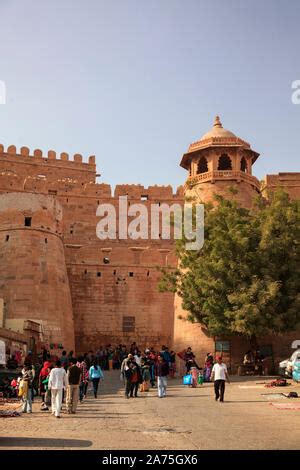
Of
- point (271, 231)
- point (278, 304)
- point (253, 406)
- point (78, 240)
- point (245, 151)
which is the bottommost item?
point (253, 406)

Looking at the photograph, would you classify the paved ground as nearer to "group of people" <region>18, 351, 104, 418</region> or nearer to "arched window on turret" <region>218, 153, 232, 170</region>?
"group of people" <region>18, 351, 104, 418</region>

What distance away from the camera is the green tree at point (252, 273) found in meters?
20.5

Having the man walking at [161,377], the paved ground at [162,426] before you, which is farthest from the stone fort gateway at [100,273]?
the paved ground at [162,426]

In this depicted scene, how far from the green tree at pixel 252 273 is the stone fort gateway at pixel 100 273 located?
2.73 meters

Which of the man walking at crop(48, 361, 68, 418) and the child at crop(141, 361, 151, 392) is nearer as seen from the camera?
the man walking at crop(48, 361, 68, 418)

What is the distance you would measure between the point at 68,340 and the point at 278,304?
10.5 meters

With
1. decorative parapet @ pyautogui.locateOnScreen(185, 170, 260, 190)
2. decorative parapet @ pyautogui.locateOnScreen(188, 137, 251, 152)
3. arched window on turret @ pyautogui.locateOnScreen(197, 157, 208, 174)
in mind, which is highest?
decorative parapet @ pyautogui.locateOnScreen(188, 137, 251, 152)

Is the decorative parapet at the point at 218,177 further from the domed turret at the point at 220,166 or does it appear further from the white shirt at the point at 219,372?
the white shirt at the point at 219,372

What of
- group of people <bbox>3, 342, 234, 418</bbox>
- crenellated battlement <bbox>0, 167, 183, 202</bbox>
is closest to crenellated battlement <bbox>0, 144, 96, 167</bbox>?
crenellated battlement <bbox>0, 167, 183, 202</bbox>

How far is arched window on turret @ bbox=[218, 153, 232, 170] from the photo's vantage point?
30828 millimetres

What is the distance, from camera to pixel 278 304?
69.3ft

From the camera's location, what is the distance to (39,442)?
306 inches
